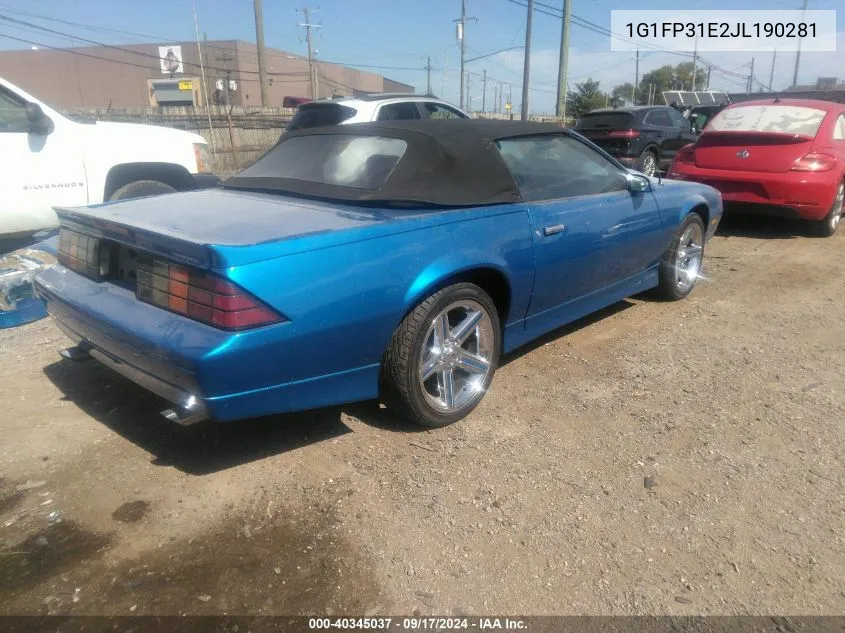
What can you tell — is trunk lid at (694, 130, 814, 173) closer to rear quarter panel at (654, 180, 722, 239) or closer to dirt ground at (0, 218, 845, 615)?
rear quarter panel at (654, 180, 722, 239)

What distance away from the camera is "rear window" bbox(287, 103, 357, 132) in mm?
7727

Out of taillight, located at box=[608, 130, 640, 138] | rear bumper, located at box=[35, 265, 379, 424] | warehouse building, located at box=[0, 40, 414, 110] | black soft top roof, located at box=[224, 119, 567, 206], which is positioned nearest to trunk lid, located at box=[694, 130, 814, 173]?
black soft top roof, located at box=[224, 119, 567, 206]

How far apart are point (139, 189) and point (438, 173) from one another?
353 centimetres

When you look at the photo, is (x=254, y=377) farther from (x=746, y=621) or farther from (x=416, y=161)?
(x=746, y=621)

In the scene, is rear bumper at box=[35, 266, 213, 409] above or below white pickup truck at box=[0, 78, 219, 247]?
below

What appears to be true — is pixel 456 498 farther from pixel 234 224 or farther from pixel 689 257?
pixel 689 257

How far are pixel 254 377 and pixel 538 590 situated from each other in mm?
1223

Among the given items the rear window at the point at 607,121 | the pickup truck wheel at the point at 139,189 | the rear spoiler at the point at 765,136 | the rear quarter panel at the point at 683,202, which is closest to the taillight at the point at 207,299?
the rear quarter panel at the point at 683,202

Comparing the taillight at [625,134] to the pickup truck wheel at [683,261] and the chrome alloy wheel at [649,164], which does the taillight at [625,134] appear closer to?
the chrome alloy wheel at [649,164]

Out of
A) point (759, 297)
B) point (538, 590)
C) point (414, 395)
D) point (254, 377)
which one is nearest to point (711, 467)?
point (538, 590)

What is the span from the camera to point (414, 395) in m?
2.86

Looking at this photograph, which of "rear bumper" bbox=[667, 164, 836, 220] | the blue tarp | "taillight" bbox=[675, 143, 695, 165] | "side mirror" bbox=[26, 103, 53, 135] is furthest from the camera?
"taillight" bbox=[675, 143, 695, 165]

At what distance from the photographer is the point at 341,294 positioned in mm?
2455

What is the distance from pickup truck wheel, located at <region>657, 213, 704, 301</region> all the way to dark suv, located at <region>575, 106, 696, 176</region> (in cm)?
741
